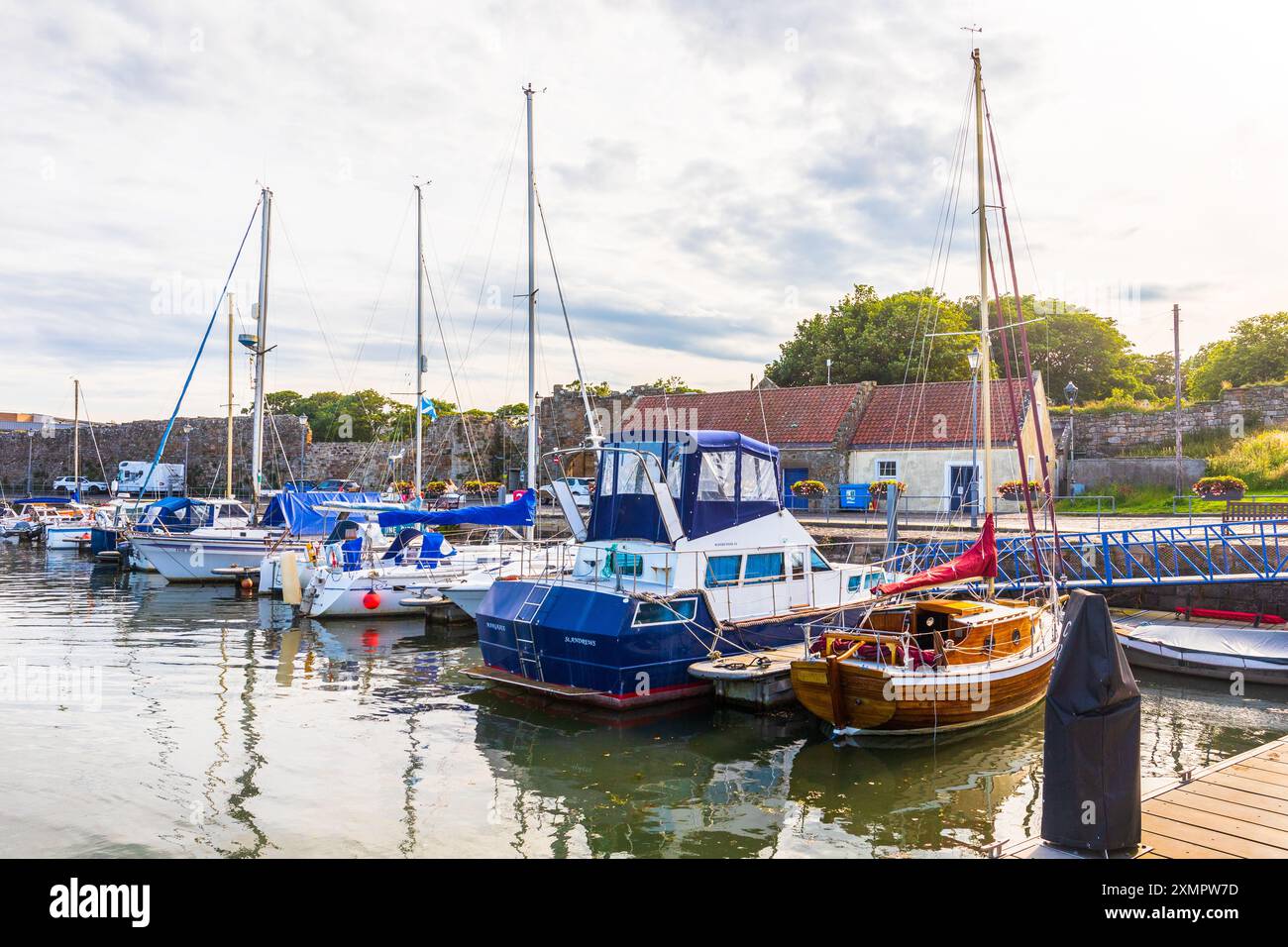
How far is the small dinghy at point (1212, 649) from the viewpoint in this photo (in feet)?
46.0

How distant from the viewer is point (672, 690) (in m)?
13.0

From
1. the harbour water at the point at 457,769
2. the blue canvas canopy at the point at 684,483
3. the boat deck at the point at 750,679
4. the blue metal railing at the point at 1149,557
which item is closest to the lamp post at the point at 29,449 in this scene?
the harbour water at the point at 457,769

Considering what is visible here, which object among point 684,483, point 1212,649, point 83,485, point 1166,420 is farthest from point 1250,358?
point 83,485

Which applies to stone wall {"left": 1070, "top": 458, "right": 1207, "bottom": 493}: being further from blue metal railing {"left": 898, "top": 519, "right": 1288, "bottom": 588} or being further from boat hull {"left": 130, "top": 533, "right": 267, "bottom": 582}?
boat hull {"left": 130, "top": 533, "right": 267, "bottom": 582}

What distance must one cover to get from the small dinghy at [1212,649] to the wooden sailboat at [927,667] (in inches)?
117

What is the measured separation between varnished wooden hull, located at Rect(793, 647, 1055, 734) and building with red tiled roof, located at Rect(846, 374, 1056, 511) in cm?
1876

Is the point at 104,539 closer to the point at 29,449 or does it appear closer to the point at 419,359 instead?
the point at 419,359

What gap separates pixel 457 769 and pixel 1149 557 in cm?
1694

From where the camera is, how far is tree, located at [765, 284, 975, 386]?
4412 cm

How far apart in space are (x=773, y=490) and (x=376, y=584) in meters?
10.8

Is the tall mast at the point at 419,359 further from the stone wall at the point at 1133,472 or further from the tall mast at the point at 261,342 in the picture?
the stone wall at the point at 1133,472
